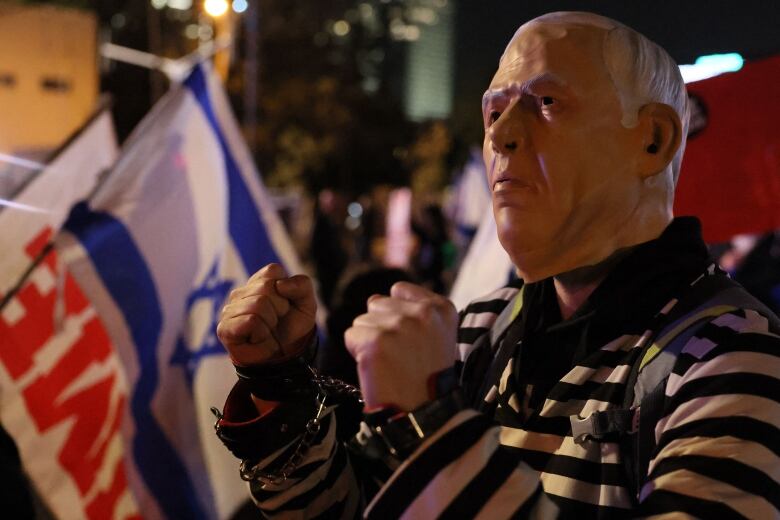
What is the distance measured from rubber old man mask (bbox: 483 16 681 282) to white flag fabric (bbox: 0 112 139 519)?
7.63ft

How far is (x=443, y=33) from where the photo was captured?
98.2 ft

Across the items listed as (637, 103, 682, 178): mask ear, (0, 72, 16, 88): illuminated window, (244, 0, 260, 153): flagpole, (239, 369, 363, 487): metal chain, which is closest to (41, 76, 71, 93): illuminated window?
(0, 72, 16, 88): illuminated window

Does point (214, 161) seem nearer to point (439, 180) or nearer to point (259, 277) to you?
point (259, 277)

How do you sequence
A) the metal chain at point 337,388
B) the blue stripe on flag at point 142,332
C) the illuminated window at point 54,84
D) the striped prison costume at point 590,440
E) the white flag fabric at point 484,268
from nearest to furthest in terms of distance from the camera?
the striped prison costume at point 590,440 → the metal chain at point 337,388 → the blue stripe on flag at point 142,332 → the white flag fabric at point 484,268 → the illuminated window at point 54,84

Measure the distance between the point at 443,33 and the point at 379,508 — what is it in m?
30.2

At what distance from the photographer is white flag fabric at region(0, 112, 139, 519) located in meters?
3.36

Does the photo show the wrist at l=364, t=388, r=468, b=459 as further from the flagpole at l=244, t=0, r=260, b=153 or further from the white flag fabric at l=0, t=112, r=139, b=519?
the flagpole at l=244, t=0, r=260, b=153

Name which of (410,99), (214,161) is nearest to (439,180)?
(410,99)

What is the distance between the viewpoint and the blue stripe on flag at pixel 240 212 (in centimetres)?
397

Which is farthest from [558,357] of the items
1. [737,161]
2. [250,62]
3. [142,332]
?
[250,62]

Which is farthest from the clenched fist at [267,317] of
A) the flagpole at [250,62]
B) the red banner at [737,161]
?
the flagpole at [250,62]

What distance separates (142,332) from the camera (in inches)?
135

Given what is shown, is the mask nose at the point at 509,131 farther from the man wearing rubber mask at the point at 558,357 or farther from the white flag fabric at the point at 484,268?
the white flag fabric at the point at 484,268

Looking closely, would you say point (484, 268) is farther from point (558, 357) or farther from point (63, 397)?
point (558, 357)
